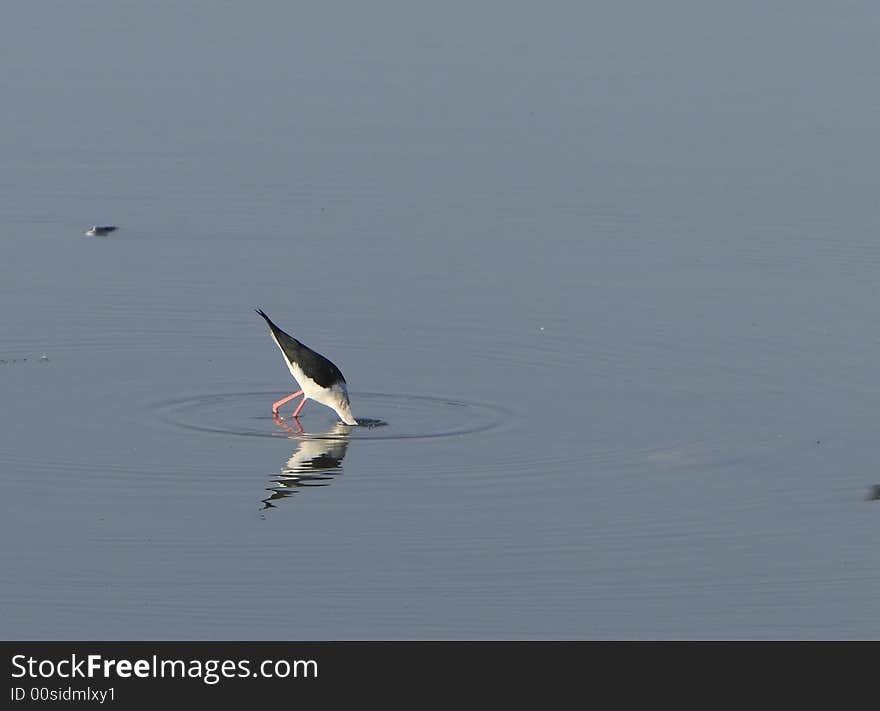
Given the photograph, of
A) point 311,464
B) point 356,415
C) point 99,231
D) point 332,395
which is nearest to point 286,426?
point 332,395

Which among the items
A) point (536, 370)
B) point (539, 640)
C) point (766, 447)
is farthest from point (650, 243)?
point (539, 640)

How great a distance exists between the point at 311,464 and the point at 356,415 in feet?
4.77

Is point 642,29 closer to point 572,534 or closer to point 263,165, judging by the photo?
point 263,165

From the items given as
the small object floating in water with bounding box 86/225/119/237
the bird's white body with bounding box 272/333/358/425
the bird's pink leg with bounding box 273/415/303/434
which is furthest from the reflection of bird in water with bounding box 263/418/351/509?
the small object floating in water with bounding box 86/225/119/237

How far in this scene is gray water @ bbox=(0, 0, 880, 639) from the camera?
1334 centimetres

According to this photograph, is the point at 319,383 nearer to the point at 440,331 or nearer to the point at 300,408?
the point at 300,408

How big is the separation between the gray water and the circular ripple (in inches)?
1.8

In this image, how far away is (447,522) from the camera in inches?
575

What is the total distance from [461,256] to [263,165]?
5.12 m

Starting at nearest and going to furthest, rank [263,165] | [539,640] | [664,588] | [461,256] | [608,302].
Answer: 1. [539,640]
2. [664,588]
3. [608,302]
4. [461,256]
5. [263,165]

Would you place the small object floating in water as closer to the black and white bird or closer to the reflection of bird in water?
the black and white bird

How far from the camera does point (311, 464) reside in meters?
16.3

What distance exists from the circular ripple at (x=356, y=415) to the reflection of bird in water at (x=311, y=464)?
0.15ft

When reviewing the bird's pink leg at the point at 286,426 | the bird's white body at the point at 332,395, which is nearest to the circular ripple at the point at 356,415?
the bird's pink leg at the point at 286,426
